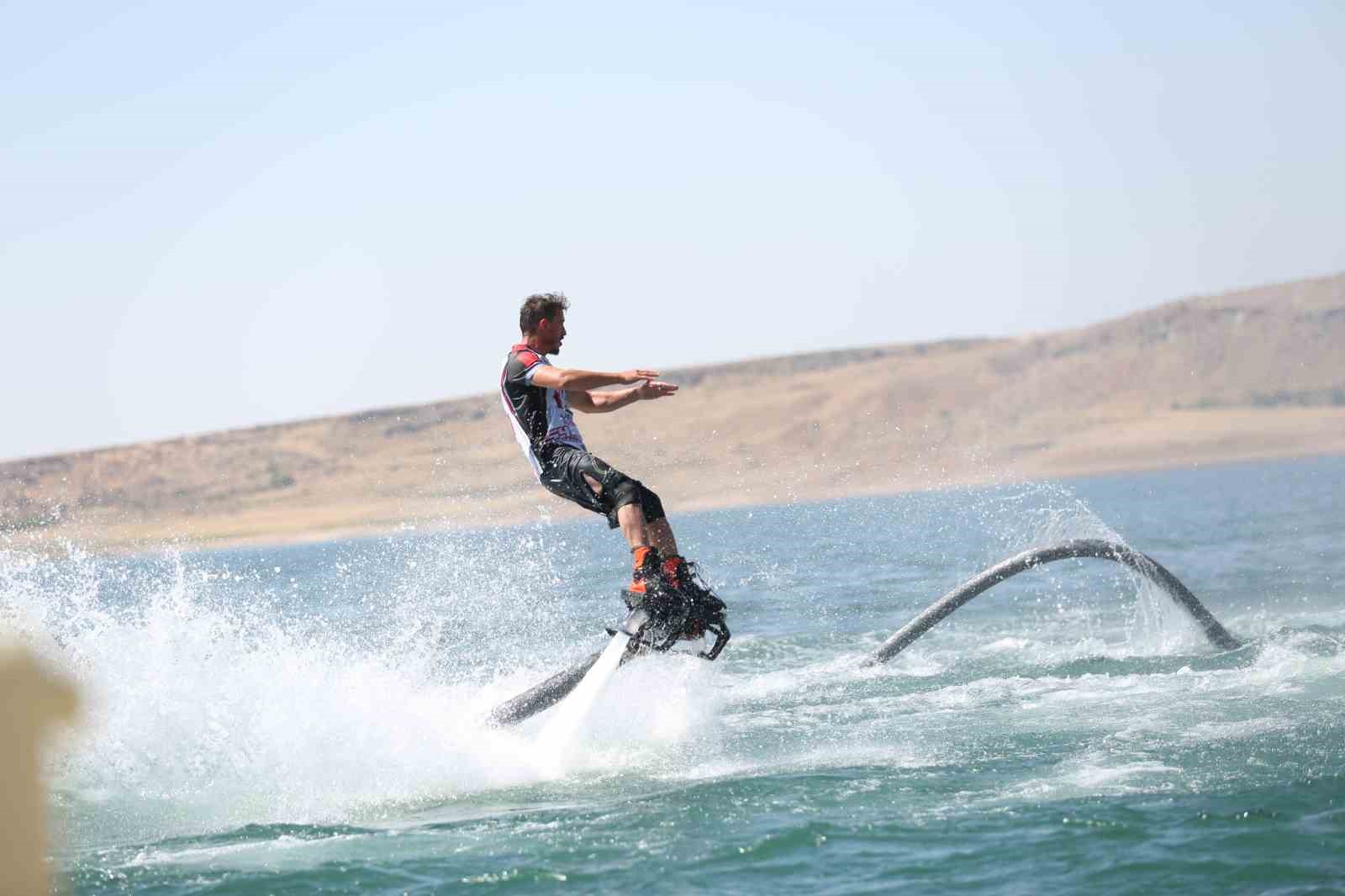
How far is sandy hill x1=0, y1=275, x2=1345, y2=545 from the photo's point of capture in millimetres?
87562

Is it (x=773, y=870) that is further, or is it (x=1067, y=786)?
(x=1067, y=786)

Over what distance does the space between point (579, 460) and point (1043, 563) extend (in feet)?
18.7

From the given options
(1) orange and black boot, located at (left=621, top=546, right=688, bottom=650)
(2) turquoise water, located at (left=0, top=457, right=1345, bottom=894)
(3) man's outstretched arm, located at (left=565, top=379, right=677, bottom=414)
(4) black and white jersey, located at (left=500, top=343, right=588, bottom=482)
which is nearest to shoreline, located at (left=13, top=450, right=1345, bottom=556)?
(2) turquoise water, located at (left=0, top=457, right=1345, bottom=894)

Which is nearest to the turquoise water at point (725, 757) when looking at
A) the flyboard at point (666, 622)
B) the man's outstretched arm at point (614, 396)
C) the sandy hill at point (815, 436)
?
the flyboard at point (666, 622)

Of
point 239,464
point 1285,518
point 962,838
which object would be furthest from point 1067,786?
point 239,464

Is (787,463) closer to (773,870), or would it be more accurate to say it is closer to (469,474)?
(469,474)

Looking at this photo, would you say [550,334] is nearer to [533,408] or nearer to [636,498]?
[533,408]

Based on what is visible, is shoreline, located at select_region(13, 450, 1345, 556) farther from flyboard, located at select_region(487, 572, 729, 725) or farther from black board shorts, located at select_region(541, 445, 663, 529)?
flyboard, located at select_region(487, 572, 729, 725)

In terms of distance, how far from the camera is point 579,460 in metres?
10.2

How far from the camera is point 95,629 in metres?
11.2

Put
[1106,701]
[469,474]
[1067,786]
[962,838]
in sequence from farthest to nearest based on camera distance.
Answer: [469,474] < [1106,701] < [1067,786] < [962,838]

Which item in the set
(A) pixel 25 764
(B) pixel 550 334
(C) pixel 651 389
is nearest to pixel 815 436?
(B) pixel 550 334

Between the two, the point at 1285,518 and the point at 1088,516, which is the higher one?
the point at 1088,516

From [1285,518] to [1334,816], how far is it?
32.7 m
